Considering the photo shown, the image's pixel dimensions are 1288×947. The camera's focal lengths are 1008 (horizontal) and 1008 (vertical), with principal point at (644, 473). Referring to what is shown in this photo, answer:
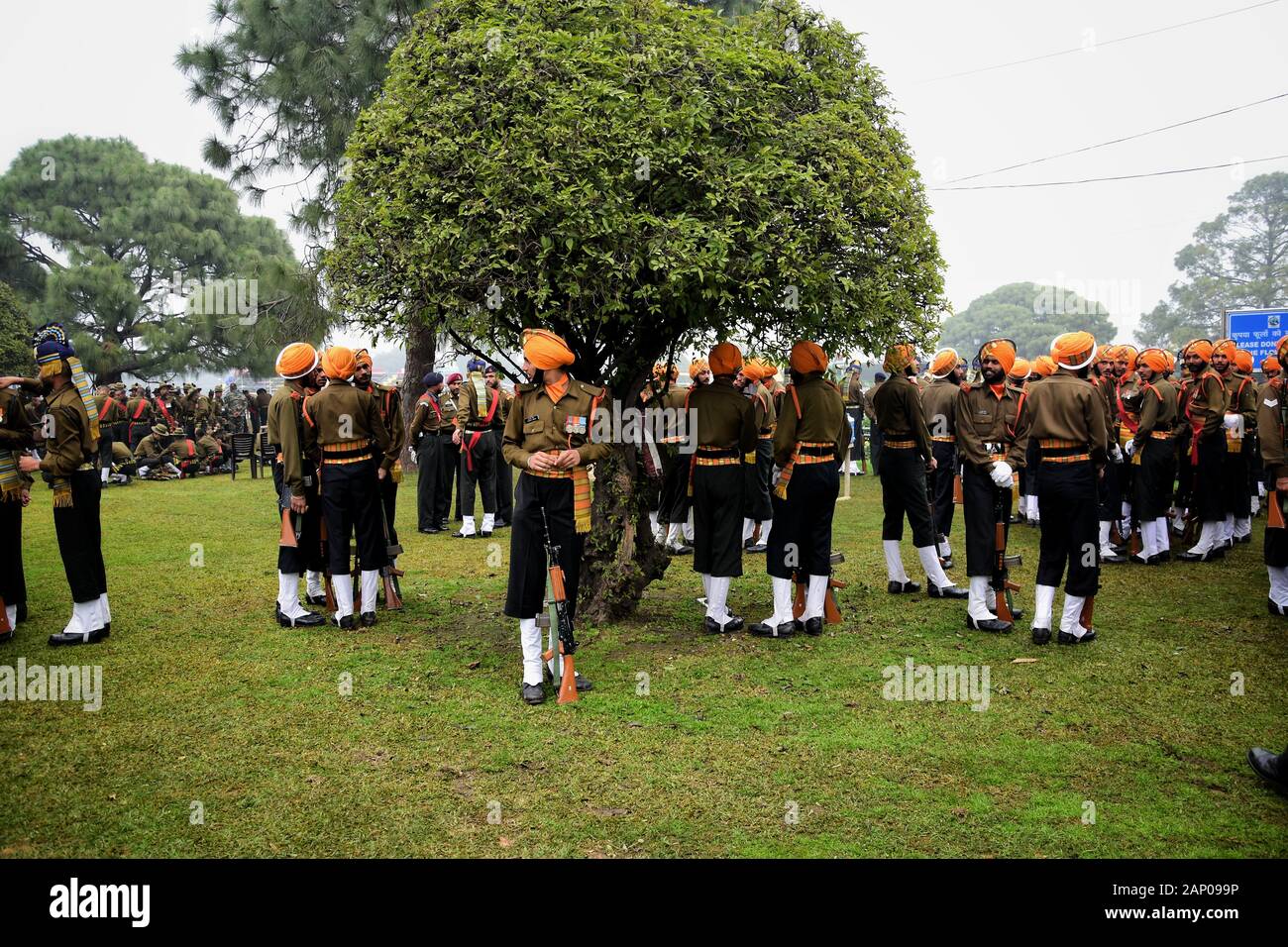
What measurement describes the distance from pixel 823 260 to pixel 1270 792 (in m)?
4.30


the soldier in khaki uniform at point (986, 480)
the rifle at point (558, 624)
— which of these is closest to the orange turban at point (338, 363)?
the rifle at point (558, 624)

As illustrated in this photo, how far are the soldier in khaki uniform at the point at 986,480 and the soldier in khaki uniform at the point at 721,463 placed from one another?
188cm

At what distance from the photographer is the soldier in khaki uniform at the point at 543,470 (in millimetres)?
6719

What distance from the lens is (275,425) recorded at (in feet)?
29.3

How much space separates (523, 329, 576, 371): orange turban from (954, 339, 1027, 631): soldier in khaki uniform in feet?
11.9

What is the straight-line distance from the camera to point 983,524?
27.9 ft

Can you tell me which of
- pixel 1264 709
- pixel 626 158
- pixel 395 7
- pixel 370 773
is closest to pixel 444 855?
pixel 370 773

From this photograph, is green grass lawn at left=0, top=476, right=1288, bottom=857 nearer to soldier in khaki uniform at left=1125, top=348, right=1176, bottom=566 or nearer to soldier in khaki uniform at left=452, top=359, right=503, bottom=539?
soldier in khaki uniform at left=1125, top=348, right=1176, bottom=566

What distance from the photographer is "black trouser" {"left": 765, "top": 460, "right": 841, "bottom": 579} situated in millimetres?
8344

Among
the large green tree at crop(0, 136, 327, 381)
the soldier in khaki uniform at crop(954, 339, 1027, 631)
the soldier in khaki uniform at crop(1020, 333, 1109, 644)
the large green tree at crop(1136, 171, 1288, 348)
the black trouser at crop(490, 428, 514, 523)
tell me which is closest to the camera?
the soldier in khaki uniform at crop(1020, 333, 1109, 644)

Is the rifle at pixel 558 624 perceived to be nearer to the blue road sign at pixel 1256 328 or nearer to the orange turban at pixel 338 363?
the orange turban at pixel 338 363

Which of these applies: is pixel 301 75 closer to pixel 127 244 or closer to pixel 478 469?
pixel 478 469

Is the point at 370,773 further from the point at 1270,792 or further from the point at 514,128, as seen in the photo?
the point at 1270,792

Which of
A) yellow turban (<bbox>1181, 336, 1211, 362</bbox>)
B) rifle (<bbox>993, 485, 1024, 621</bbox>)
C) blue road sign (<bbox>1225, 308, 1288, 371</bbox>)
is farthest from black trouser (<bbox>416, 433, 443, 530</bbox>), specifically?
blue road sign (<bbox>1225, 308, 1288, 371</bbox>)
